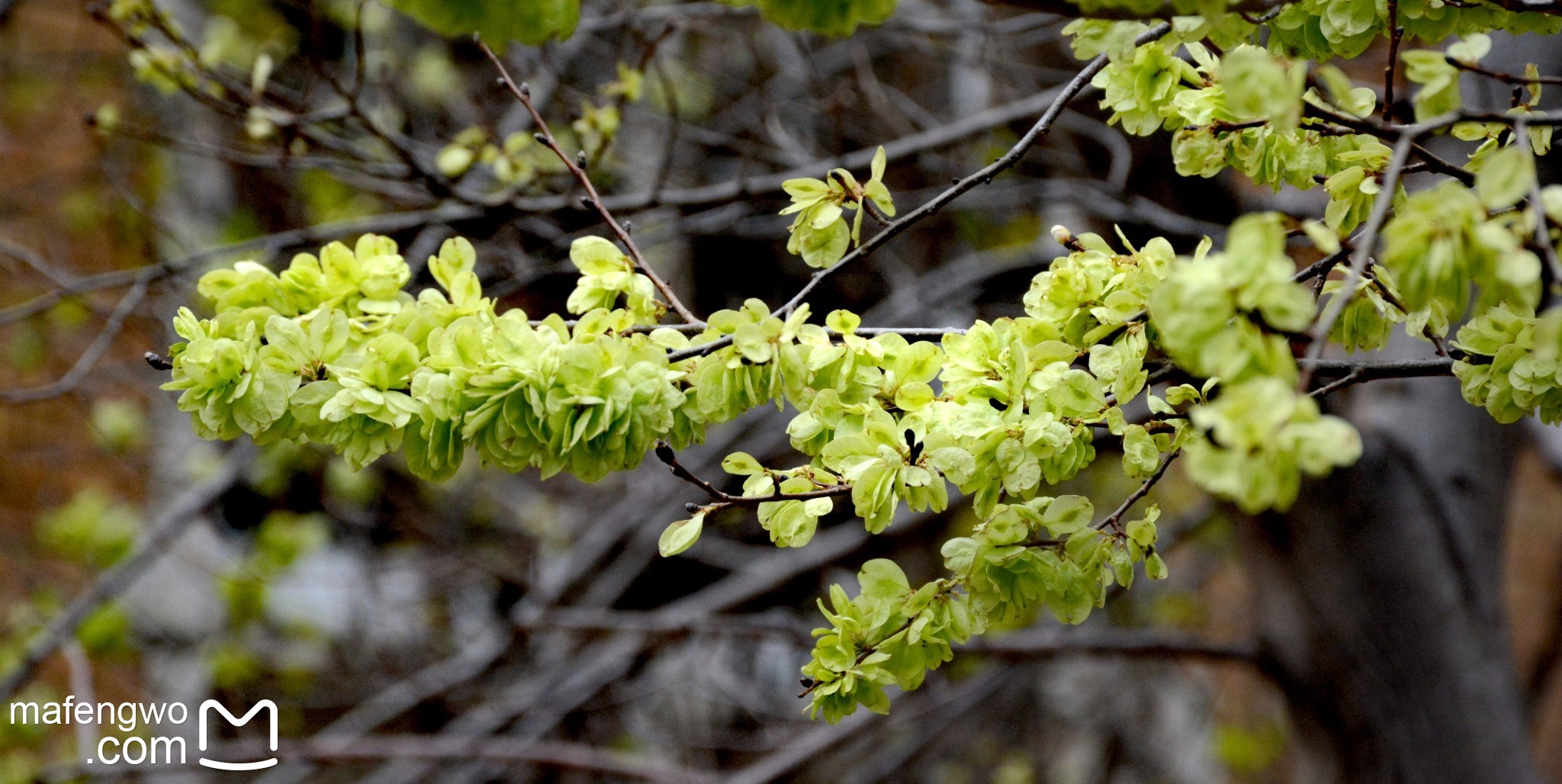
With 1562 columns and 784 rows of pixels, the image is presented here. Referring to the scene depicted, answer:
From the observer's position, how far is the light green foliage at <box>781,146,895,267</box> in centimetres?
114

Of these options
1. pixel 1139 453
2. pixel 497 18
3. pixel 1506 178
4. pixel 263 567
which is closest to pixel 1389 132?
pixel 1506 178

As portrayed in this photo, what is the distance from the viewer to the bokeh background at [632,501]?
2.64 meters

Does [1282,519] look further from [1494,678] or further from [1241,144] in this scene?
[1241,144]

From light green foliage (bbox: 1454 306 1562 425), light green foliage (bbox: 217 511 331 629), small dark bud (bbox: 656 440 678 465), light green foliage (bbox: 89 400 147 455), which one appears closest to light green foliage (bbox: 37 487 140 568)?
light green foliage (bbox: 89 400 147 455)

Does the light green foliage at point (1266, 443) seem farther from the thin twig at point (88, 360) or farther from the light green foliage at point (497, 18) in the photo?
the thin twig at point (88, 360)

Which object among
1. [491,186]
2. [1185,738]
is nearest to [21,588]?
[491,186]

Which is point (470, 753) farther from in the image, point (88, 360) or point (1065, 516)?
point (1065, 516)

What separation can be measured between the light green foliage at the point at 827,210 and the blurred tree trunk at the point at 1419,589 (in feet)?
6.66

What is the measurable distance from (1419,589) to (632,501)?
269 cm

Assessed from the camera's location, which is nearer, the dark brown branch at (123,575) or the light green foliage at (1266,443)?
the light green foliage at (1266,443)

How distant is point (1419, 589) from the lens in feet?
8.60

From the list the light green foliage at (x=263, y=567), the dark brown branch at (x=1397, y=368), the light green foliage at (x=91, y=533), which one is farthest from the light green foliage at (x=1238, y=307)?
the light green foliage at (x=91, y=533)

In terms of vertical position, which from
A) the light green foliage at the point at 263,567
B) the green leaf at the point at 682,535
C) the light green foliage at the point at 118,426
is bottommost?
the light green foliage at the point at 263,567

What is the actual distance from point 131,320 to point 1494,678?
4668 millimetres
